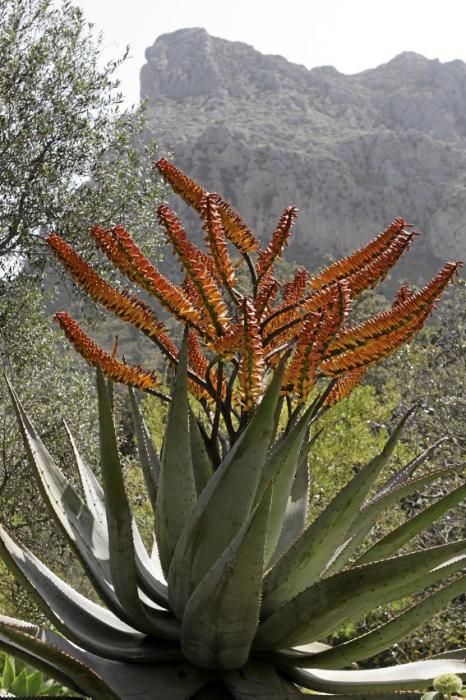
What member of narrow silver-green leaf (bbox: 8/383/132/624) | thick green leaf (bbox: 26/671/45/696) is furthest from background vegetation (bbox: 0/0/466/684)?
narrow silver-green leaf (bbox: 8/383/132/624)

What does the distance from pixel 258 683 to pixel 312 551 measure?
1.38 feet

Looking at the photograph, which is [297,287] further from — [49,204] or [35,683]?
[49,204]

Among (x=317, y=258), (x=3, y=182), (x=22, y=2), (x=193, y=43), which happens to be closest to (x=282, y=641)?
(x=3, y=182)

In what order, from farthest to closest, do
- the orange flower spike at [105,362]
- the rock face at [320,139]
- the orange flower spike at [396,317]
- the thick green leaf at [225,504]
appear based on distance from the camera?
the rock face at [320,139]
the orange flower spike at [105,362]
the orange flower spike at [396,317]
the thick green leaf at [225,504]

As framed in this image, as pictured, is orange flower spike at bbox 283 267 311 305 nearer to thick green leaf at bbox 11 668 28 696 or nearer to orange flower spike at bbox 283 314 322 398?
orange flower spike at bbox 283 314 322 398

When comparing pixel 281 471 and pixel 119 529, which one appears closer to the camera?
pixel 119 529

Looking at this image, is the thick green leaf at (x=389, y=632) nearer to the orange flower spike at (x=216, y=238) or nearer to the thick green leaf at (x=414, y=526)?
the thick green leaf at (x=414, y=526)

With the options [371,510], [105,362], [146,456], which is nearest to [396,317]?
[371,510]

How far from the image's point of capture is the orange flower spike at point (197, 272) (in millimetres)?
2135

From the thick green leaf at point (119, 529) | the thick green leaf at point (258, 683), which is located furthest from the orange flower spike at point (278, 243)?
the thick green leaf at point (258, 683)

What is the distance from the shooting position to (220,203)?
7.98 feet

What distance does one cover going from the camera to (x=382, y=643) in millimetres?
2178

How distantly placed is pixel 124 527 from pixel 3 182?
7.48 meters

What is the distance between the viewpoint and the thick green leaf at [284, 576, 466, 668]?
213cm
